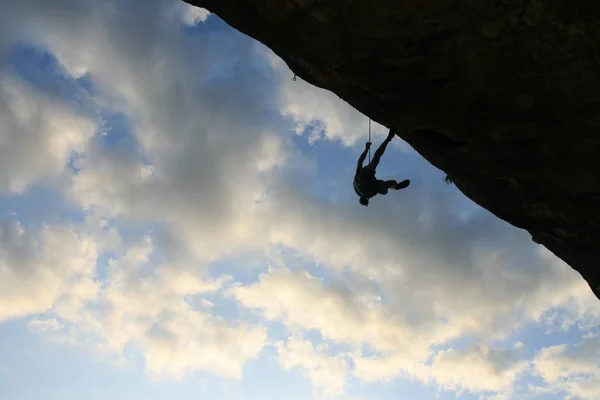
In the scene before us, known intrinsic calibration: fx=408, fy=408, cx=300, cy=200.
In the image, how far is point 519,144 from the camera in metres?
8.86

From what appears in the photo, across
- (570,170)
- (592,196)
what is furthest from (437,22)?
(592,196)

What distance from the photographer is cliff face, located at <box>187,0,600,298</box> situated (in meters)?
7.04

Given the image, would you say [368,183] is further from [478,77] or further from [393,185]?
[478,77]

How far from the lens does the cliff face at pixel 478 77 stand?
277 inches

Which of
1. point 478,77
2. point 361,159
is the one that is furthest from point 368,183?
point 478,77

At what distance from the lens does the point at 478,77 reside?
7891mm

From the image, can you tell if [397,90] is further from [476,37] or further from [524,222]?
[524,222]

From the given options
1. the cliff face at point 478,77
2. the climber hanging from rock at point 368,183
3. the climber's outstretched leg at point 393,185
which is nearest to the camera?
the cliff face at point 478,77

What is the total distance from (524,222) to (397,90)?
17.3ft

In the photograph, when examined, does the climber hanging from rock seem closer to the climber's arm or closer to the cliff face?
the climber's arm

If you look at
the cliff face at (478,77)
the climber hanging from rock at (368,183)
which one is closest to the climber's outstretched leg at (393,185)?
the climber hanging from rock at (368,183)

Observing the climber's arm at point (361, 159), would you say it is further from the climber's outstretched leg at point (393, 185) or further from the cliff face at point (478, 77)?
the cliff face at point (478, 77)

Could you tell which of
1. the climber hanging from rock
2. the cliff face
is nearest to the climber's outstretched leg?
the climber hanging from rock

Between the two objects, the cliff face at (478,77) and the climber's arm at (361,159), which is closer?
the cliff face at (478,77)
